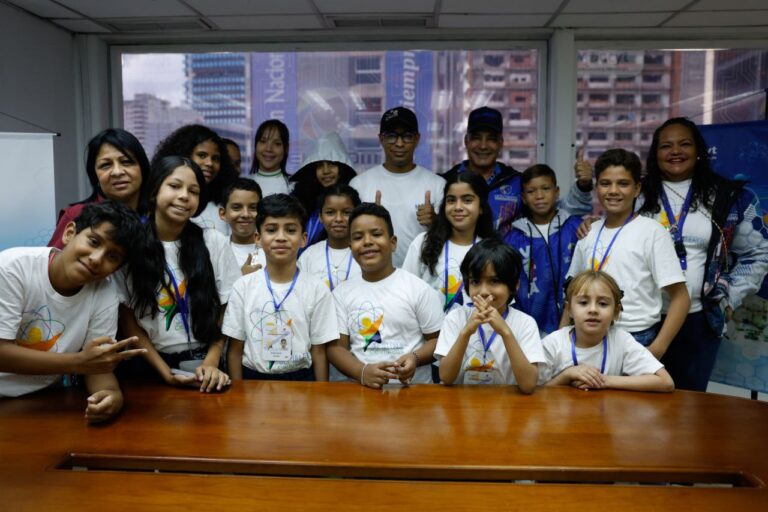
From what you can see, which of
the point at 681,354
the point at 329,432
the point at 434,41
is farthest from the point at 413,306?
the point at 434,41

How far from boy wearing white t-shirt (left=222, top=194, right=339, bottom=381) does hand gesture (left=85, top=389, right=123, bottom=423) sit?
588 millimetres

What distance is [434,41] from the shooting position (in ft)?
15.0

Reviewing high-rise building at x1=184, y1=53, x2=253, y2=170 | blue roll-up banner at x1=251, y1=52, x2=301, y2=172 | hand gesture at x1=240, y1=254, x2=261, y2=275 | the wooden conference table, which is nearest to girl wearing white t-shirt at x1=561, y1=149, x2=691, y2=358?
the wooden conference table

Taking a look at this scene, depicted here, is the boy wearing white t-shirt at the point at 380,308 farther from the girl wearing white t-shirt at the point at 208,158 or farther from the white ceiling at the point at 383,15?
the white ceiling at the point at 383,15

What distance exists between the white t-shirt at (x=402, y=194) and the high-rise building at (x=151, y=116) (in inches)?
92.8

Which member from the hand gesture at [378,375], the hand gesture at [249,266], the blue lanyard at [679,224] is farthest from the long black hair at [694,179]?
the hand gesture at [249,266]

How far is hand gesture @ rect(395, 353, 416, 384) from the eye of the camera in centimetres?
198

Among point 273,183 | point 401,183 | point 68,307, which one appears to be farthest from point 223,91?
point 68,307

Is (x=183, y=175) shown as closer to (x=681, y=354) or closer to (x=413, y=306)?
(x=413, y=306)

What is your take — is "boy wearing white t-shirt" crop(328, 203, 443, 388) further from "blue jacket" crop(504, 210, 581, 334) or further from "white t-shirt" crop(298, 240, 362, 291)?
"blue jacket" crop(504, 210, 581, 334)

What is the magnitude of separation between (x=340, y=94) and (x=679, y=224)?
9.70 ft

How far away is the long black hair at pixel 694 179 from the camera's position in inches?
108

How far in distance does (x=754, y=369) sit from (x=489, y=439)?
275 cm

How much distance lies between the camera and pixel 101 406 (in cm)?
159
